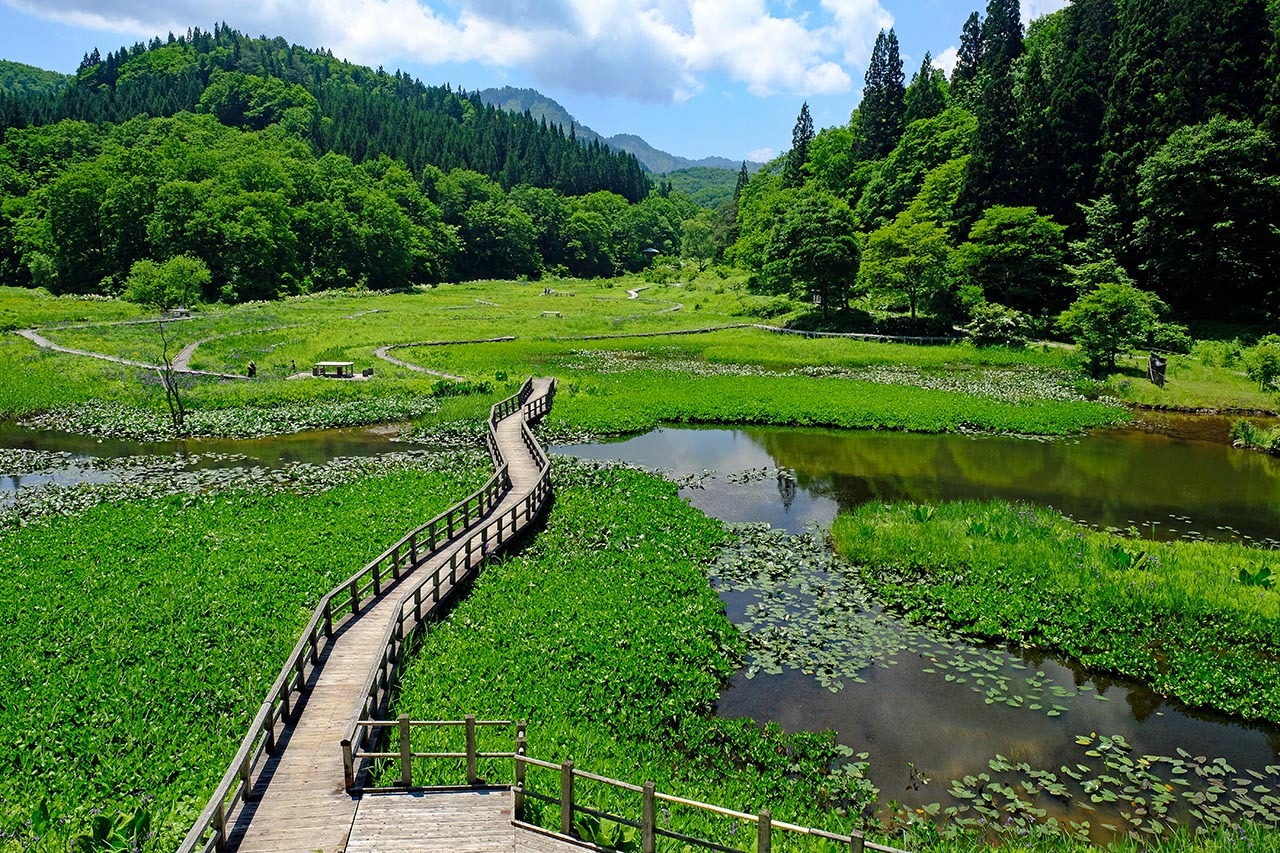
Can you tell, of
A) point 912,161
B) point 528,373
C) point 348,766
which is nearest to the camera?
point 348,766

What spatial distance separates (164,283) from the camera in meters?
61.8

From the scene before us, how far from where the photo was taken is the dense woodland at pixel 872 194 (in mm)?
57844

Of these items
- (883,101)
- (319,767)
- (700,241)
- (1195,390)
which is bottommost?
(319,767)

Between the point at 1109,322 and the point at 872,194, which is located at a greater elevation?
the point at 872,194

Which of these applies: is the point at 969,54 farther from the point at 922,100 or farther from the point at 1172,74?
the point at 1172,74

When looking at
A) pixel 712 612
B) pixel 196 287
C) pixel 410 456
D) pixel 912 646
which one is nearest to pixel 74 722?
pixel 712 612

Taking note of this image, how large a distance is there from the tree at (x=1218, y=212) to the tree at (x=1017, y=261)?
717cm

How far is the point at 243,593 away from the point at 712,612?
1150 centimetres

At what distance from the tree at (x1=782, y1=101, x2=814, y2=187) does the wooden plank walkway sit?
121 m

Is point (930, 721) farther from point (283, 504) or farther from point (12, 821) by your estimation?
point (283, 504)

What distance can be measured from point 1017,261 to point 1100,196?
12440 mm

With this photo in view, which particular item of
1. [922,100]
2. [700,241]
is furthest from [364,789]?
[700,241]

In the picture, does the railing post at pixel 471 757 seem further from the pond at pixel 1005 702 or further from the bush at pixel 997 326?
the bush at pixel 997 326

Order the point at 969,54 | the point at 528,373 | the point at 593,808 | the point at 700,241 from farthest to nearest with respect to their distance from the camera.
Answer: the point at 700,241 < the point at 969,54 < the point at 528,373 < the point at 593,808
